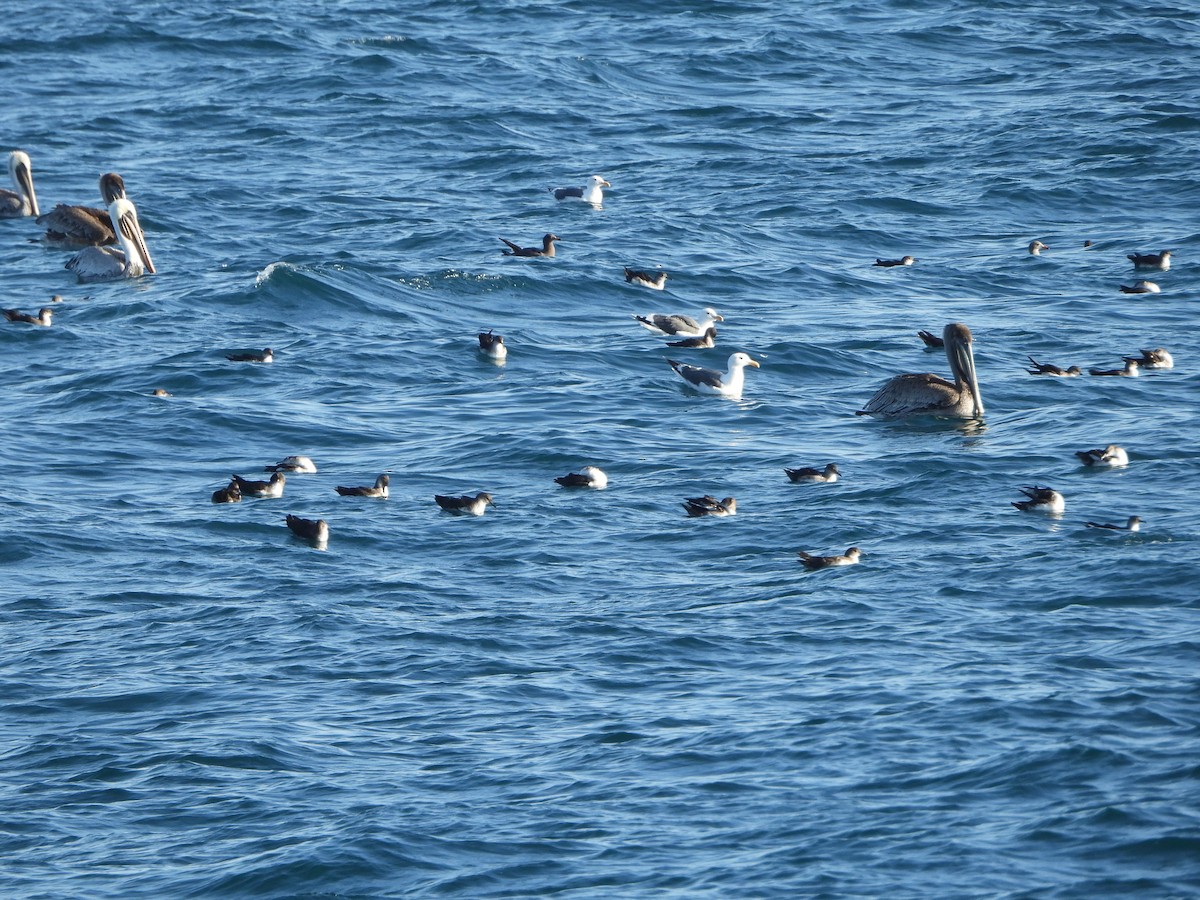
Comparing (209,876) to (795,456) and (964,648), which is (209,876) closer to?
(964,648)

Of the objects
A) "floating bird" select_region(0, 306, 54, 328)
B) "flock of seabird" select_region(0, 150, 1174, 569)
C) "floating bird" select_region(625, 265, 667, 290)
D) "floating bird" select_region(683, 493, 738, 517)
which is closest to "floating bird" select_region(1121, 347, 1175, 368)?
"flock of seabird" select_region(0, 150, 1174, 569)

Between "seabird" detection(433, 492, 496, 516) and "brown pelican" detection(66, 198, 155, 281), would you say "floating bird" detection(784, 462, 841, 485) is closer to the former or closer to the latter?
"seabird" detection(433, 492, 496, 516)

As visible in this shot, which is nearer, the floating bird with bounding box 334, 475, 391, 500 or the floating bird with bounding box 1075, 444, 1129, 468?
the floating bird with bounding box 334, 475, 391, 500

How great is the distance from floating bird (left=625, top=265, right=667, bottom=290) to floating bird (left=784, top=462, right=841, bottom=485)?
8724mm

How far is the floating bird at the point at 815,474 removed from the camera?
59.9 ft

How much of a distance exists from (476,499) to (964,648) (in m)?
5.34

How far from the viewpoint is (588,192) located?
30656mm

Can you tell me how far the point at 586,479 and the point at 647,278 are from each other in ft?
Answer: 29.0

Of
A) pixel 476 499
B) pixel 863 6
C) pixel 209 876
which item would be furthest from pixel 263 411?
pixel 863 6

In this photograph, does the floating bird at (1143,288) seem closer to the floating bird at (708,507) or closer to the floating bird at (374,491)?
the floating bird at (708,507)

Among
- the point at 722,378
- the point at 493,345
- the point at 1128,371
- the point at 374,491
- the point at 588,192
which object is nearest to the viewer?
the point at 374,491

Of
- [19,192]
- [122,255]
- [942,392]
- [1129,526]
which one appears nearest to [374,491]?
[942,392]

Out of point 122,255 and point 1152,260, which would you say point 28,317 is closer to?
point 122,255

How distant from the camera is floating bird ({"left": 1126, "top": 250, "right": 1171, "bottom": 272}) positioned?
26125mm
